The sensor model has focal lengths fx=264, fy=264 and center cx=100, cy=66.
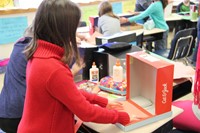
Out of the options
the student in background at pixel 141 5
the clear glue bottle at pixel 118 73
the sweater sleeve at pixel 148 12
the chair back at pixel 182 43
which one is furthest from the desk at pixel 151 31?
the clear glue bottle at pixel 118 73

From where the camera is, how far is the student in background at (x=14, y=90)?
1.37 metres

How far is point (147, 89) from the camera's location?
4.77ft

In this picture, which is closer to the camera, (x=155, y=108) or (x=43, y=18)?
(x=43, y=18)

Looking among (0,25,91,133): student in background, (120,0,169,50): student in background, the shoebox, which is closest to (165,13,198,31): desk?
(120,0,169,50): student in background

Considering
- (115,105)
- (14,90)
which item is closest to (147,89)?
(115,105)

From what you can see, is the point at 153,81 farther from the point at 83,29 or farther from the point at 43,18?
the point at 83,29

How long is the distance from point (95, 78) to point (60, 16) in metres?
0.77

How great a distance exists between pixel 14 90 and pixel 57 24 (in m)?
0.53

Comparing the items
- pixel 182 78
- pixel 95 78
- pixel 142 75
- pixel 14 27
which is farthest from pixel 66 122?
pixel 14 27

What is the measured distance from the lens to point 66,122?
1136 mm

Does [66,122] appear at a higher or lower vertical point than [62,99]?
lower

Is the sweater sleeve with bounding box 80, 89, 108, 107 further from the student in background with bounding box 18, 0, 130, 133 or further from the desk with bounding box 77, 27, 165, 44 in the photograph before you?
the desk with bounding box 77, 27, 165, 44

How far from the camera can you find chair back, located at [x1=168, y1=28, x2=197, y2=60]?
281cm

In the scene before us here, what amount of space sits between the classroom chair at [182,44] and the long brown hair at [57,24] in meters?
1.90
